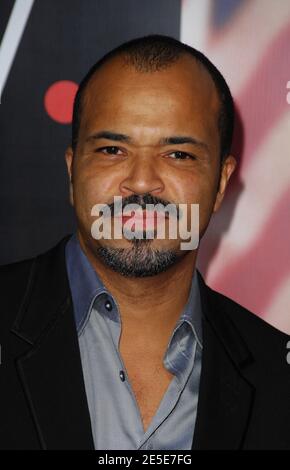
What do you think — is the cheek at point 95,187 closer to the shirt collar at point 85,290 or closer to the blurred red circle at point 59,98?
the shirt collar at point 85,290

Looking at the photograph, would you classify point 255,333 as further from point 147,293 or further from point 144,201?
A: point 144,201

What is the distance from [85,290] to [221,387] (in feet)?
1.31

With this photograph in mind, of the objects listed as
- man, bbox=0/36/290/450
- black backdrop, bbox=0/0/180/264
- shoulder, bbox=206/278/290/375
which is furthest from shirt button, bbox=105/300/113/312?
black backdrop, bbox=0/0/180/264

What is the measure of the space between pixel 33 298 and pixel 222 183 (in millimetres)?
605

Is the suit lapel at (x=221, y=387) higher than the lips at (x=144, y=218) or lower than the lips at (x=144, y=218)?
lower

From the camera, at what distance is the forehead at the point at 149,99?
5.32ft

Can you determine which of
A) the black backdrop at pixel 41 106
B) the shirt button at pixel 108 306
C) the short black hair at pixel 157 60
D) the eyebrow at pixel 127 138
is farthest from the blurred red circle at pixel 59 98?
the shirt button at pixel 108 306

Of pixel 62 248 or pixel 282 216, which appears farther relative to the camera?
pixel 282 216

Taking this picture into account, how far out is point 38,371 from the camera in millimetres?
1485

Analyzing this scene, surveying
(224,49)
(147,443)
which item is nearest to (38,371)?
(147,443)

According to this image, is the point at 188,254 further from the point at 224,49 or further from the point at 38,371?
the point at 224,49

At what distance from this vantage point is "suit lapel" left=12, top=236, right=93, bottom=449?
4.73 ft
